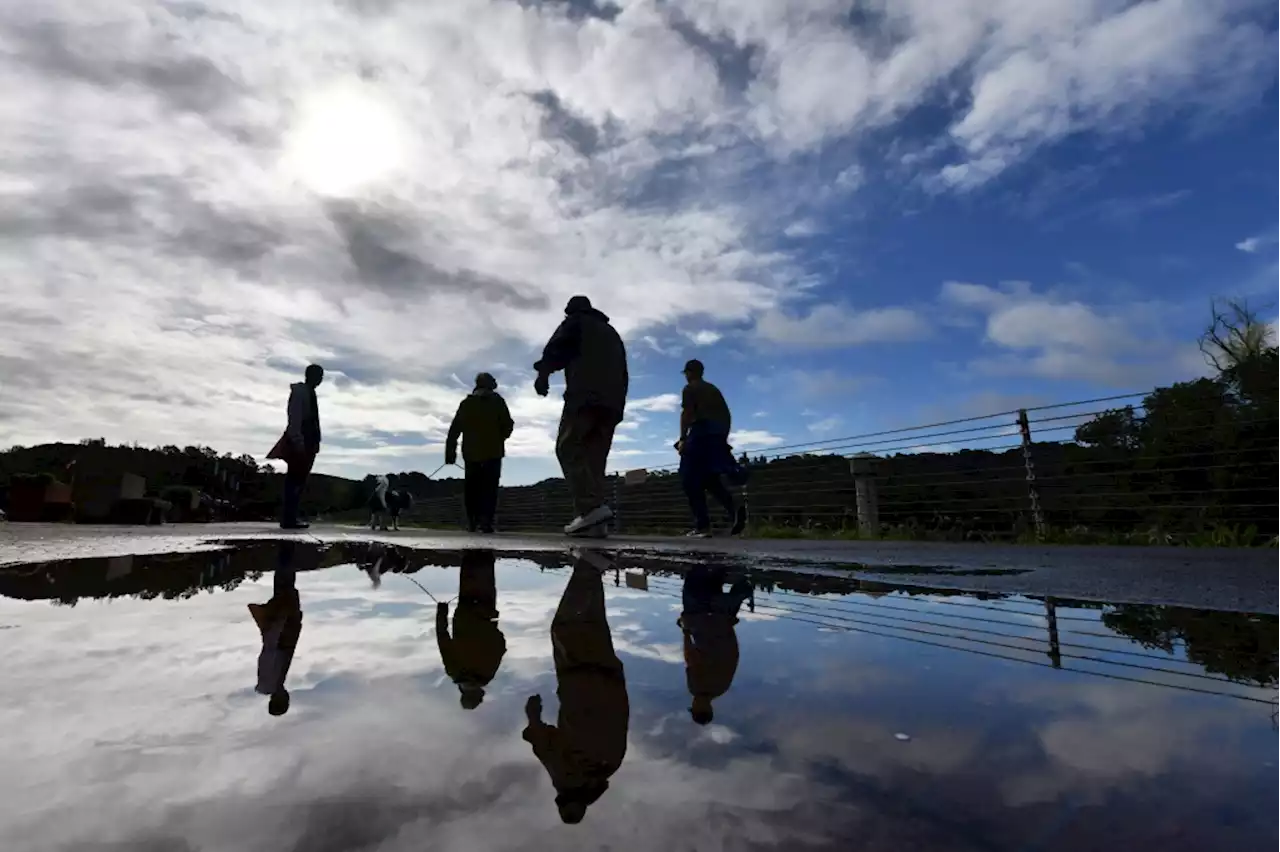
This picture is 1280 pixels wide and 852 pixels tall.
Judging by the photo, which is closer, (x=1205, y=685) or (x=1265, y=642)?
(x=1205, y=685)

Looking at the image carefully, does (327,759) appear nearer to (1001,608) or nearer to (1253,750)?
(1253,750)

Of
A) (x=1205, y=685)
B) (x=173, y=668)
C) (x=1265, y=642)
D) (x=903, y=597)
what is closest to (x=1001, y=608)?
(x=903, y=597)

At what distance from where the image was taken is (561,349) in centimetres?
636

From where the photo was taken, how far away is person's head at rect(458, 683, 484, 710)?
1129 mm

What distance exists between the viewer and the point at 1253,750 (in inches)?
36.6

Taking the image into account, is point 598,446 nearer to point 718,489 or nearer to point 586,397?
point 586,397

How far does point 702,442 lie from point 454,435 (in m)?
3.15

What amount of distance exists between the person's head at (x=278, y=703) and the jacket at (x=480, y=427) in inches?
290

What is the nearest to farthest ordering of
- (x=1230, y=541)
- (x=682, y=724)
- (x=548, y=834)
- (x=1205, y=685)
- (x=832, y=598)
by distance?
1. (x=548, y=834)
2. (x=682, y=724)
3. (x=1205, y=685)
4. (x=832, y=598)
5. (x=1230, y=541)

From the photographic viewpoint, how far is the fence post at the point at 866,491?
845cm

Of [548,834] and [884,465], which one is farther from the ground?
[884,465]

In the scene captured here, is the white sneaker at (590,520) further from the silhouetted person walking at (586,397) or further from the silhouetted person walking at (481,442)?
the silhouetted person walking at (481,442)

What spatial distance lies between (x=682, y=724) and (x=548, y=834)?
1.25 feet

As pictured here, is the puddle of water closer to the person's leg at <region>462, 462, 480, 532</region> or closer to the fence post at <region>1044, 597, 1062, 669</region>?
the fence post at <region>1044, 597, 1062, 669</region>
